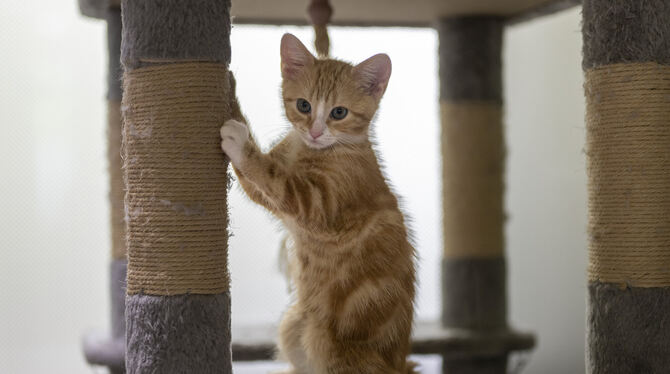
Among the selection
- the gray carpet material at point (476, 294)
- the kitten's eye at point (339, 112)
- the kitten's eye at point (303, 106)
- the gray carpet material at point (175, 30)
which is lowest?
the gray carpet material at point (476, 294)

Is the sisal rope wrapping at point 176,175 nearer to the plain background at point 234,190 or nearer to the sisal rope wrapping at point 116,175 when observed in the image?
the sisal rope wrapping at point 116,175

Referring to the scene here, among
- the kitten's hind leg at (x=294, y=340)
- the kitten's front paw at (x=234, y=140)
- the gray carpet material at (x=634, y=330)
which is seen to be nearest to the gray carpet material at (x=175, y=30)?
the kitten's front paw at (x=234, y=140)

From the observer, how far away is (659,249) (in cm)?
138

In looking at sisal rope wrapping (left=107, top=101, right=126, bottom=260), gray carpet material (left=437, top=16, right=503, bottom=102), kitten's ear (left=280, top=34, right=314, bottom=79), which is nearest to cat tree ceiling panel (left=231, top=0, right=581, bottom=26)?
gray carpet material (left=437, top=16, right=503, bottom=102)

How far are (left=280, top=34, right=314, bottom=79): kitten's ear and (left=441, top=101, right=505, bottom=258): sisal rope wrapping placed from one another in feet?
2.76

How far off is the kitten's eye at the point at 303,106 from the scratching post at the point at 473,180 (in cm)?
87

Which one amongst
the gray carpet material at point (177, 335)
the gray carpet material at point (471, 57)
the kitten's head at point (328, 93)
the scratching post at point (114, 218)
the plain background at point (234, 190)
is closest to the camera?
the gray carpet material at point (177, 335)

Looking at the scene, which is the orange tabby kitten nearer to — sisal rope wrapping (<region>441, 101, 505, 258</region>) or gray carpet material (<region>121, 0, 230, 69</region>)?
gray carpet material (<region>121, 0, 230, 69</region>)

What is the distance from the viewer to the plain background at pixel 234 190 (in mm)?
2277

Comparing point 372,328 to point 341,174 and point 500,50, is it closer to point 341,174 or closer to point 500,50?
point 341,174

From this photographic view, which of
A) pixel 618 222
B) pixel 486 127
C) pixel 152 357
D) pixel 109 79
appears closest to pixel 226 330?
pixel 152 357

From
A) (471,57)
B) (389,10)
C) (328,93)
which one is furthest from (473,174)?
(328,93)

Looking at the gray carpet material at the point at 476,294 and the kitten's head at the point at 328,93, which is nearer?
the kitten's head at the point at 328,93

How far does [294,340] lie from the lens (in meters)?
1.42
